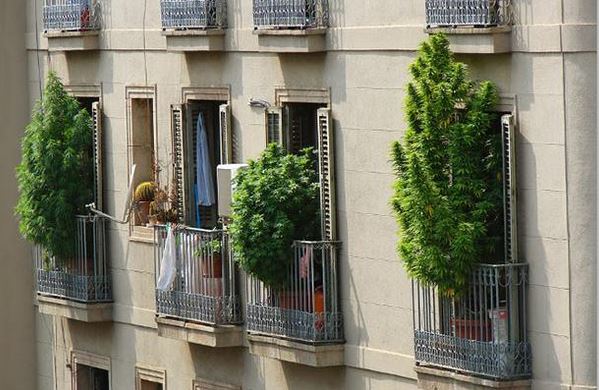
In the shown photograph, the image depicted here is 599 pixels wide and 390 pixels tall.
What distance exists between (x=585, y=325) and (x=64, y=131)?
464 inches

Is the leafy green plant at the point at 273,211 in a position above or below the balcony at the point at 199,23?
below

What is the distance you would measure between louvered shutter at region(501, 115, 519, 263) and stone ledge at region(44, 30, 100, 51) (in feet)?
33.6

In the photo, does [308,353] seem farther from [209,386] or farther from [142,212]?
[142,212]

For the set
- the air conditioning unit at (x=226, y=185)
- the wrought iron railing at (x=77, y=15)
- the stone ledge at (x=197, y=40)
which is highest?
the wrought iron railing at (x=77, y=15)

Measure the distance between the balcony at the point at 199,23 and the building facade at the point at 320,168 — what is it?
0.03 metres

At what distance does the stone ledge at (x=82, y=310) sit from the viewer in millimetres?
38188

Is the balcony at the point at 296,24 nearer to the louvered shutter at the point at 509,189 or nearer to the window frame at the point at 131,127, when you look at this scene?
the window frame at the point at 131,127

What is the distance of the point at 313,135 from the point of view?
1337 inches

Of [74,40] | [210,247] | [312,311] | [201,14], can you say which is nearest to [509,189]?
[312,311]

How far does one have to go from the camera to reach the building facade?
2892cm

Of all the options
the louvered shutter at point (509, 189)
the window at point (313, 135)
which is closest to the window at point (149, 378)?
the window at point (313, 135)

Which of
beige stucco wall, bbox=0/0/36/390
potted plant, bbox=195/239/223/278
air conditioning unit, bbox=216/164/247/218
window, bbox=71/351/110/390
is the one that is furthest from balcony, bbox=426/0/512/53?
beige stucco wall, bbox=0/0/36/390

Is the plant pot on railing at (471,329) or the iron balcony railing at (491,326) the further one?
the plant pot on railing at (471,329)

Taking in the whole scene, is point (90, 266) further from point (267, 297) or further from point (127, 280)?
point (267, 297)
